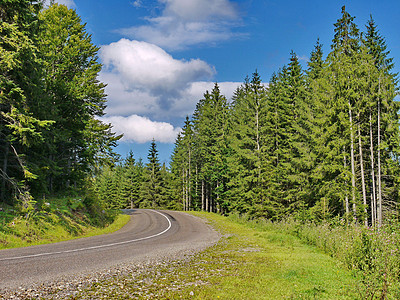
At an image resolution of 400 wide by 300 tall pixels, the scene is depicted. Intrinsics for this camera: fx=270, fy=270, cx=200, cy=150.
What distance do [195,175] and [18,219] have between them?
3604 cm

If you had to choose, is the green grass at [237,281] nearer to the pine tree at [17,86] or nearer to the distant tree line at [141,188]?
the pine tree at [17,86]

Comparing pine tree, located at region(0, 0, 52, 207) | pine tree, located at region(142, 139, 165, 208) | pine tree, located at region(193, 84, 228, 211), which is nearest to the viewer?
pine tree, located at region(0, 0, 52, 207)

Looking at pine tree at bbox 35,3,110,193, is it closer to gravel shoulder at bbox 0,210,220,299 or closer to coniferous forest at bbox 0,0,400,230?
coniferous forest at bbox 0,0,400,230

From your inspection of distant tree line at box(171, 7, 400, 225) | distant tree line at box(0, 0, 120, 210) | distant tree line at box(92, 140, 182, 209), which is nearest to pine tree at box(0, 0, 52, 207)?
distant tree line at box(0, 0, 120, 210)

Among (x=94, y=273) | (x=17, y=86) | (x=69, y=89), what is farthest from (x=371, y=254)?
(x=69, y=89)

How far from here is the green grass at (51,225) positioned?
41.3 ft

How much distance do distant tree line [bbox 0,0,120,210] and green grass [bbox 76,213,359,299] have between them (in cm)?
1025

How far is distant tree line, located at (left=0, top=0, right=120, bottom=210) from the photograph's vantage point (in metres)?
14.1

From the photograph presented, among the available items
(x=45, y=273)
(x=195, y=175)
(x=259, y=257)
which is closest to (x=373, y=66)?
(x=259, y=257)

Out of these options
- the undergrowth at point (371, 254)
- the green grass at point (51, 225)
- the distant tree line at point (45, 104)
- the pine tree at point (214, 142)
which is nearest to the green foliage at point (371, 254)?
the undergrowth at point (371, 254)

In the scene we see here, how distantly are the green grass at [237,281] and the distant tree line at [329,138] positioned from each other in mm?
10162

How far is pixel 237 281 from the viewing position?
6.56 m

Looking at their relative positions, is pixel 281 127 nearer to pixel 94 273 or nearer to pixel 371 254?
pixel 371 254

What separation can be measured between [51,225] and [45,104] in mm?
8006
